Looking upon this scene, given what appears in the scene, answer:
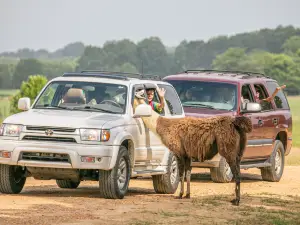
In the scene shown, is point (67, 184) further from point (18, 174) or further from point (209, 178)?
point (209, 178)

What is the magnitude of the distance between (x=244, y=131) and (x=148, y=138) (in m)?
1.91

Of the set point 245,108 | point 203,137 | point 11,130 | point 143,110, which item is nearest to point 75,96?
point 143,110

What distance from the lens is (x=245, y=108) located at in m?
22.2

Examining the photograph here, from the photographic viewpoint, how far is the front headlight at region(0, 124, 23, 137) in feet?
55.5

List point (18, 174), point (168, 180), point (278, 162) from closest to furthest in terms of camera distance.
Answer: point (18, 174) < point (168, 180) < point (278, 162)

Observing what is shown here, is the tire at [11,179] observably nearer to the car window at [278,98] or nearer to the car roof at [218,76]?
the car roof at [218,76]

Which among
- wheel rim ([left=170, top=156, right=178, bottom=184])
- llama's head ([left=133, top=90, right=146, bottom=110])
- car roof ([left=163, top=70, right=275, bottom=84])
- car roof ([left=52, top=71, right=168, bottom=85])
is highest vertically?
car roof ([left=52, top=71, right=168, bottom=85])

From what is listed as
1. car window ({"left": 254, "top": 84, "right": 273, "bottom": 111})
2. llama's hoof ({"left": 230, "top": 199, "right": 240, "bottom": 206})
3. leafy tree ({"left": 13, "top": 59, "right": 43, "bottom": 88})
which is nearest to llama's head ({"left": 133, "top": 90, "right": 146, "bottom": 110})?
llama's hoof ({"left": 230, "top": 199, "right": 240, "bottom": 206})

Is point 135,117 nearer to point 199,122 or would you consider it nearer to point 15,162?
point 199,122

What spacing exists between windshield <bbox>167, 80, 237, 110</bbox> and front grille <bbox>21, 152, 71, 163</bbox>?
20.2 feet

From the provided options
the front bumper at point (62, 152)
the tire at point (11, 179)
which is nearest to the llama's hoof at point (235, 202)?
the front bumper at point (62, 152)

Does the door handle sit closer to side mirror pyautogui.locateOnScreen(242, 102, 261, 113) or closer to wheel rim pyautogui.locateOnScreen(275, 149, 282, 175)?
wheel rim pyautogui.locateOnScreen(275, 149, 282, 175)

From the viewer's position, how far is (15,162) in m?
16.7

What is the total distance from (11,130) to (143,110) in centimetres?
205
